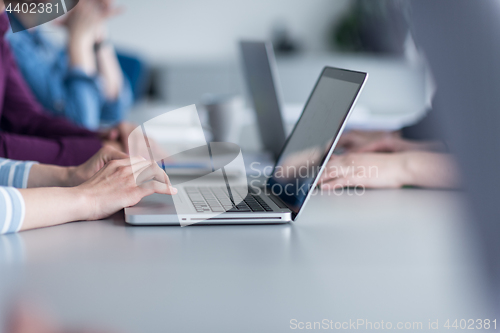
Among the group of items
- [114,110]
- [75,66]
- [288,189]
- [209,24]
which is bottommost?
[114,110]

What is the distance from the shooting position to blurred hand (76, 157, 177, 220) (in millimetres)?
651

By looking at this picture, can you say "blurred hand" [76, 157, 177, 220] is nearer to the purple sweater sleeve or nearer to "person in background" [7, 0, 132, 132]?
the purple sweater sleeve

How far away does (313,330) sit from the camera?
363mm

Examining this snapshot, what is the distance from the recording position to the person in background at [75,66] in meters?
2.04

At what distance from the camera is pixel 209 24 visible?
160 inches

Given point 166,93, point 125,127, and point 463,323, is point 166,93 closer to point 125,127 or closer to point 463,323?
point 125,127

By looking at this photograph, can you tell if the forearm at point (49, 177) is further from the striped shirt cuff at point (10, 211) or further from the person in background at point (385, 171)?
the person in background at point (385, 171)

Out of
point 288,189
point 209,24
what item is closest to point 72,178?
point 288,189

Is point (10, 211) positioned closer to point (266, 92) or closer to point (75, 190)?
point (75, 190)

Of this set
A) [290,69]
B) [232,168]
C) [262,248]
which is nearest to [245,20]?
[290,69]

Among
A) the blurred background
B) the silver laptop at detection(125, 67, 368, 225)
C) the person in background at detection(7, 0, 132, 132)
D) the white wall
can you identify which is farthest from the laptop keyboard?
the white wall

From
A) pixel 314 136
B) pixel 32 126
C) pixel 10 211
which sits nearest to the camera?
pixel 10 211

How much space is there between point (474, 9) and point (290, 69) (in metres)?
3.57

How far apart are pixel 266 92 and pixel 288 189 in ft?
1.74
